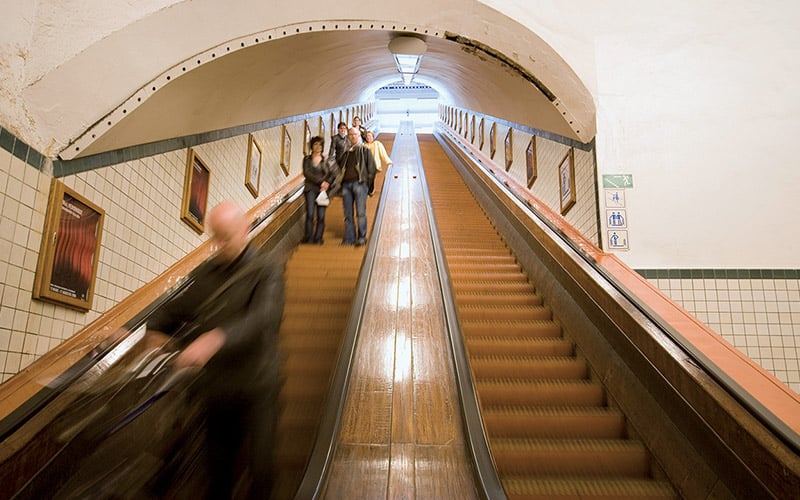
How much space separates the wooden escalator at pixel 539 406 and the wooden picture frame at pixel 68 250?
2688mm

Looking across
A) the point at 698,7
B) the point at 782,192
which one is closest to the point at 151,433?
the point at 782,192

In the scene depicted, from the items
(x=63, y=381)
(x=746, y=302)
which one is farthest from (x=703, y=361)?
(x=63, y=381)

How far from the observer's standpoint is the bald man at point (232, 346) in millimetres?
1505

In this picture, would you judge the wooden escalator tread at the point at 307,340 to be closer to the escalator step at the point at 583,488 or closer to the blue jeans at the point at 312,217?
the blue jeans at the point at 312,217

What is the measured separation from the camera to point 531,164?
6.80 meters

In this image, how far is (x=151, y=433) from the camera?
204 cm

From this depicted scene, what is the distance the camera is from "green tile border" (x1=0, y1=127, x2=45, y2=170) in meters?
2.62

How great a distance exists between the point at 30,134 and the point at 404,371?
108 inches

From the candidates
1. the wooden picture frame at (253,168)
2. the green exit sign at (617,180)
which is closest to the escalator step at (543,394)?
the green exit sign at (617,180)

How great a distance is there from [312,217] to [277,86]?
5.27 ft

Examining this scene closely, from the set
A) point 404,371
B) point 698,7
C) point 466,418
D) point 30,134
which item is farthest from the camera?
point 698,7

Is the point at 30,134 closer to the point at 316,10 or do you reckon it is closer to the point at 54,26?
the point at 54,26

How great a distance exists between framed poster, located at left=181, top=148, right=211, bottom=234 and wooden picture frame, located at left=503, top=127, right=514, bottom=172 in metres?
5.05

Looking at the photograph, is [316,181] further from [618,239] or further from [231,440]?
[231,440]
